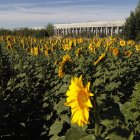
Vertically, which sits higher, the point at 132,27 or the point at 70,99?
the point at 70,99

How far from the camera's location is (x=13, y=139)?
261 inches

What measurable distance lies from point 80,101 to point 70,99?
0.20 feet

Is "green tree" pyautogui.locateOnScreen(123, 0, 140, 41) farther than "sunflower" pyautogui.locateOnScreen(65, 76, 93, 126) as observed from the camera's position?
Yes

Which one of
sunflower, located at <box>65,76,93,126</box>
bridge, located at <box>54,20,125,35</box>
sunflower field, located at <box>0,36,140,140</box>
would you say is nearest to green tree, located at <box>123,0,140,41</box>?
bridge, located at <box>54,20,125,35</box>

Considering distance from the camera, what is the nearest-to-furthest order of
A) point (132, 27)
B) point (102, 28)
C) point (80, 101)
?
point (80, 101)
point (132, 27)
point (102, 28)

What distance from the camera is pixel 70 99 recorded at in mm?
2088

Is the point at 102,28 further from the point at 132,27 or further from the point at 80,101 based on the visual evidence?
the point at 80,101

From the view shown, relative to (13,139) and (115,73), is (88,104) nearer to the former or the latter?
(13,139)

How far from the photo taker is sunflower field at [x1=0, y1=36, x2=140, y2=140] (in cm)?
209

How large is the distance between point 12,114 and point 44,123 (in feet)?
2.57

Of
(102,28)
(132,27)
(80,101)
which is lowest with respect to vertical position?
(102,28)

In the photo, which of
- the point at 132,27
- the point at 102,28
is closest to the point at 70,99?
the point at 132,27

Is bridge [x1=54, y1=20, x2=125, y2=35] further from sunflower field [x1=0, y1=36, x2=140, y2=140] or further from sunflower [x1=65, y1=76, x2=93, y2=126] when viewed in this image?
sunflower [x1=65, y1=76, x2=93, y2=126]

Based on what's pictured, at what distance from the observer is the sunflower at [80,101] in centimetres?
202
